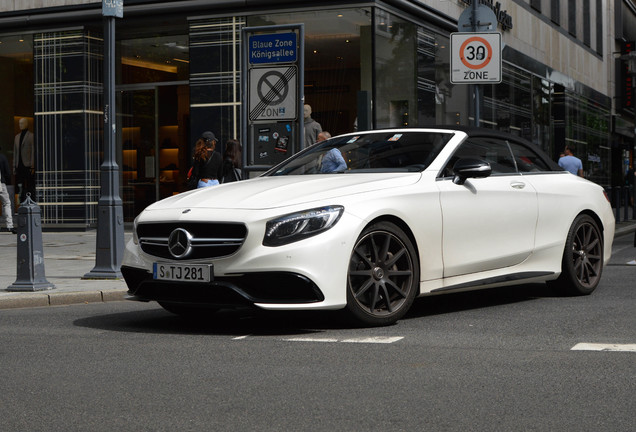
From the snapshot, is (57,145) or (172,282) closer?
(172,282)

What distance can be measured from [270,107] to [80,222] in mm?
9864

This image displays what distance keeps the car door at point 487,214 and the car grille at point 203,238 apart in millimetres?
1694

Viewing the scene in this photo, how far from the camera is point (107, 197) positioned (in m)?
11.0

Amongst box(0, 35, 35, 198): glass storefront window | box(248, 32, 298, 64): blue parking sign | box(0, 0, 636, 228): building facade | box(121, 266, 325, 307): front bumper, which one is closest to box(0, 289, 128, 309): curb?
box(121, 266, 325, 307): front bumper

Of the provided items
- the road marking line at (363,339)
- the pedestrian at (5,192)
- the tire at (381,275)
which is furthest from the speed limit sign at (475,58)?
the pedestrian at (5,192)

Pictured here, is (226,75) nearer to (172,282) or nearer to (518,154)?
(518,154)

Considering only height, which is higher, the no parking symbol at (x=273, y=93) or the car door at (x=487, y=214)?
the no parking symbol at (x=273, y=93)

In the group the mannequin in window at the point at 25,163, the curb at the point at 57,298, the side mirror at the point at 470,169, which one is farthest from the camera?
the mannequin in window at the point at 25,163

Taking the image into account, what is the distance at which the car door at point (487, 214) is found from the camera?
7543 mm

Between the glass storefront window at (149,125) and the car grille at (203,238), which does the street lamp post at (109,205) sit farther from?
the glass storefront window at (149,125)

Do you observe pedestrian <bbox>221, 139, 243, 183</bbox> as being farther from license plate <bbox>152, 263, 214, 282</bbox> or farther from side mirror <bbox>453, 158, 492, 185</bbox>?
license plate <bbox>152, 263, 214, 282</bbox>

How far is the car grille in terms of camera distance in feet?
21.7

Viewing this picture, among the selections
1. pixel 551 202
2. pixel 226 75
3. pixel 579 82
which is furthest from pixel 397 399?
pixel 579 82

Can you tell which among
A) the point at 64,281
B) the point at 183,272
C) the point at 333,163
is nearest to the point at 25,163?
the point at 64,281
